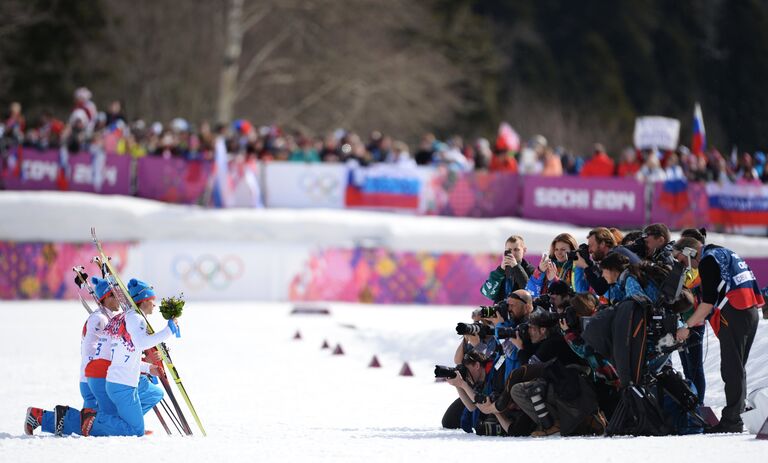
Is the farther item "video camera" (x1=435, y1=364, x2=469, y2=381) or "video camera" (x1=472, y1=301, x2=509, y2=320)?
"video camera" (x1=472, y1=301, x2=509, y2=320)

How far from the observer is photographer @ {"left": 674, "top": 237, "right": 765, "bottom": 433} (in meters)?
9.72

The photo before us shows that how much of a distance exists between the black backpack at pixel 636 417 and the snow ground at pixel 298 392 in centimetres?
43

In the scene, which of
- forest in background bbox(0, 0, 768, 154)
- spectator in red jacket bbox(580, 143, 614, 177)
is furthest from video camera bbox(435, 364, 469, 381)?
forest in background bbox(0, 0, 768, 154)

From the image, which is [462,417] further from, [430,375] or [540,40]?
[540,40]

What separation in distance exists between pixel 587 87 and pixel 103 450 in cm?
5682

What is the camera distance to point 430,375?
573 inches

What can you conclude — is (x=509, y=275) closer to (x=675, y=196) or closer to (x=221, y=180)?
(x=221, y=180)

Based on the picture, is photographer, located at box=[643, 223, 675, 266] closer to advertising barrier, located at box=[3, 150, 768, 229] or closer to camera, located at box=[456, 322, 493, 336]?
camera, located at box=[456, 322, 493, 336]

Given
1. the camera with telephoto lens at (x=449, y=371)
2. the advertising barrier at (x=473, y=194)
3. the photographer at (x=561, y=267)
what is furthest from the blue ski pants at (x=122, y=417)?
the advertising barrier at (x=473, y=194)

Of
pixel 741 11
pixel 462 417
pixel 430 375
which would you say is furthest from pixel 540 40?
pixel 462 417

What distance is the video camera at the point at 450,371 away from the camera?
9.62 m

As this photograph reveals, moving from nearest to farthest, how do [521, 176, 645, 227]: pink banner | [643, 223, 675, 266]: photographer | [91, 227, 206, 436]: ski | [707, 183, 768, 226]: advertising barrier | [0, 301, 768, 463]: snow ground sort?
[0, 301, 768, 463]: snow ground
[91, 227, 206, 436]: ski
[643, 223, 675, 266]: photographer
[707, 183, 768, 226]: advertising barrier
[521, 176, 645, 227]: pink banner

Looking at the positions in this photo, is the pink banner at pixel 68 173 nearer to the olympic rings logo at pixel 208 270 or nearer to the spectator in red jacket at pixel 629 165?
the olympic rings logo at pixel 208 270

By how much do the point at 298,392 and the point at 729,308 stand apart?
472cm
